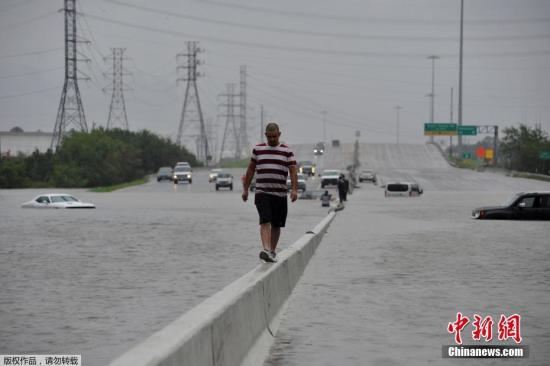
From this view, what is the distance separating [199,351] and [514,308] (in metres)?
6.29

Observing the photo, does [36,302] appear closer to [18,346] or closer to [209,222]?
[18,346]

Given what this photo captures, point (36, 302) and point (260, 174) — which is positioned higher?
point (260, 174)

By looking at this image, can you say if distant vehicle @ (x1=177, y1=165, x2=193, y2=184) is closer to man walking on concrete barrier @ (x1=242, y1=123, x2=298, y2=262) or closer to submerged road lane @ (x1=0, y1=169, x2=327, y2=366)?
submerged road lane @ (x1=0, y1=169, x2=327, y2=366)

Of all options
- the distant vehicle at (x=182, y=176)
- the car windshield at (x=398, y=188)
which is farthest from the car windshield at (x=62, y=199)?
the distant vehicle at (x=182, y=176)

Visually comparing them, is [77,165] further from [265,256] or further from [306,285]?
[265,256]

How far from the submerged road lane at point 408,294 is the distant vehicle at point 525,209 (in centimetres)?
763

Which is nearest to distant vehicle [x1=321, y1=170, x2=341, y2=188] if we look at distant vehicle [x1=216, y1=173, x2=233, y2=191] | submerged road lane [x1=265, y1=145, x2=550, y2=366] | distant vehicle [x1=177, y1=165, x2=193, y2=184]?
distant vehicle [x1=216, y1=173, x2=233, y2=191]

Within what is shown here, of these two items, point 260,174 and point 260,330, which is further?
point 260,174

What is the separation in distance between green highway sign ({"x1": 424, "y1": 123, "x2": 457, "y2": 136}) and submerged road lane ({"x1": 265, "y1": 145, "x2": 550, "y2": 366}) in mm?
123586

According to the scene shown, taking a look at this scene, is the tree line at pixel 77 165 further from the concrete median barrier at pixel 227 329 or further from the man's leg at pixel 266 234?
the concrete median barrier at pixel 227 329

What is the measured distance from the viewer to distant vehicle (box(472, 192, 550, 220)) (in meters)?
36.2

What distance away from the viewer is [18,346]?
9.10m

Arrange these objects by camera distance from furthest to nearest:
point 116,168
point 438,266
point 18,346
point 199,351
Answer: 1. point 116,168
2. point 438,266
3. point 18,346
4. point 199,351

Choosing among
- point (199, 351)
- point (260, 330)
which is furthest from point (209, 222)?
point (199, 351)
